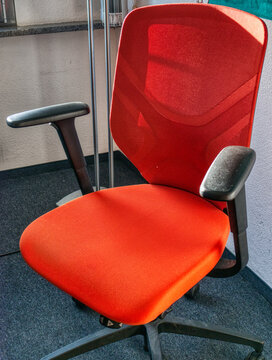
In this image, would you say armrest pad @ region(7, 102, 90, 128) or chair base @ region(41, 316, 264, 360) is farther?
chair base @ region(41, 316, 264, 360)

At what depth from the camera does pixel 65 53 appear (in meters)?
2.21

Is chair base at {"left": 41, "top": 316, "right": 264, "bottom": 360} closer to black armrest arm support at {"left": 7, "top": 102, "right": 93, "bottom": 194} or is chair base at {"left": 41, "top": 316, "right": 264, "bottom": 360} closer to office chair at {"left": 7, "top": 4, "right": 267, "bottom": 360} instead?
office chair at {"left": 7, "top": 4, "right": 267, "bottom": 360}

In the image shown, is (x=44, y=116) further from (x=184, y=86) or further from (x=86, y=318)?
(x=86, y=318)

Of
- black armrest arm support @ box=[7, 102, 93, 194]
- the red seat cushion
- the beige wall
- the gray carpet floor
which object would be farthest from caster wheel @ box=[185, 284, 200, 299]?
the beige wall

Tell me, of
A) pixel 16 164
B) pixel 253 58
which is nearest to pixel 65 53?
pixel 16 164

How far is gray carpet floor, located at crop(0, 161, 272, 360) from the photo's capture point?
1.35 metres

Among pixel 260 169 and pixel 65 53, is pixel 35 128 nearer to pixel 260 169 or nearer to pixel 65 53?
pixel 65 53

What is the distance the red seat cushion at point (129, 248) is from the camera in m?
0.85

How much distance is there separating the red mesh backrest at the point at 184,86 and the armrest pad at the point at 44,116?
0.44 feet

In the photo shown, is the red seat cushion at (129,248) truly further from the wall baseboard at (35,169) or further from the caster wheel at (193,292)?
the wall baseboard at (35,169)

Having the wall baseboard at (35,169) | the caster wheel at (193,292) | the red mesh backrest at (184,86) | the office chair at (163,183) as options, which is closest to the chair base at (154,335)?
the office chair at (163,183)

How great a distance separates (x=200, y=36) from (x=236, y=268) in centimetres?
56

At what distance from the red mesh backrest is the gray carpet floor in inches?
21.3

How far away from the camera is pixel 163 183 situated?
1.25 meters
